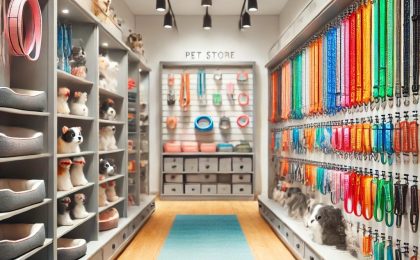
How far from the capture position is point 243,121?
8875 millimetres

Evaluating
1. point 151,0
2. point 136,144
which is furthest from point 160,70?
point 136,144

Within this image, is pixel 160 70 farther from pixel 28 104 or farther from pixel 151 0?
pixel 28 104

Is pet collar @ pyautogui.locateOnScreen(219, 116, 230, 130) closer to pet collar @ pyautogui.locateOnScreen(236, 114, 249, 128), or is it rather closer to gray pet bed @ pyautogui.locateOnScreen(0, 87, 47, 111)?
pet collar @ pyautogui.locateOnScreen(236, 114, 249, 128)

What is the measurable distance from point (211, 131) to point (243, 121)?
0.67m

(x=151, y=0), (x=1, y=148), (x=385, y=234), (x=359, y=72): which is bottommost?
(x=385, y=234)

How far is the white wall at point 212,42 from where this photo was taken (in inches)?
364

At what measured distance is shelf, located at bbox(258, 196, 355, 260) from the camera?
11.8 ft

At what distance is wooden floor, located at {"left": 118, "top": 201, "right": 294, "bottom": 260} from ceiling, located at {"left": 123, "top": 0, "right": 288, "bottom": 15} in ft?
12.3

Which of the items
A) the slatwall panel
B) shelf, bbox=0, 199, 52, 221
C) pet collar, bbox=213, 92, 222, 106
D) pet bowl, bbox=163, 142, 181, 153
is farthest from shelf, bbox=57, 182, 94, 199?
pet collar, bbox=213, 92, 222, 106

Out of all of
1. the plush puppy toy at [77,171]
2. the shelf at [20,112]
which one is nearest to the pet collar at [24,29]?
the shelf at [20,112]

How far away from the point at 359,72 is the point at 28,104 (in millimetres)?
2593

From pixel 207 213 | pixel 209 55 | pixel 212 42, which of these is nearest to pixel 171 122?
pixel 209 55

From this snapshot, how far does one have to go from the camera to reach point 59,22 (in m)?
4.17

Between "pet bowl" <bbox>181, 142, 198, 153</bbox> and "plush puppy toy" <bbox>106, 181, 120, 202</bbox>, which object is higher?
"pet bowl" <bbox>181, 142, 198, 153</bbox>
